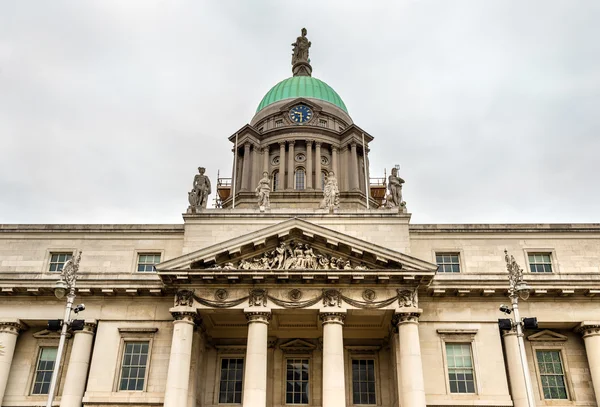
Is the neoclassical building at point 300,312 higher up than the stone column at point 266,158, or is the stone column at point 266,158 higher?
the stone column at point 266,158

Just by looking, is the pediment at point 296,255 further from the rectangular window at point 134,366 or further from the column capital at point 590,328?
the column capital at point 590,328

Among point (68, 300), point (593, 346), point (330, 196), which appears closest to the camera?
point (68, 300)

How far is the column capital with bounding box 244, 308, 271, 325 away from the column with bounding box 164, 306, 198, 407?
8.66 feet

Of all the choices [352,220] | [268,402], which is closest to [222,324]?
[268,402]

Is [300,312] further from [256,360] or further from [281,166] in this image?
[281,166]

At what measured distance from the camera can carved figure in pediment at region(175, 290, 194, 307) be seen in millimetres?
28375

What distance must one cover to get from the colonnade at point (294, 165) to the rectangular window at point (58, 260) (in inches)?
653

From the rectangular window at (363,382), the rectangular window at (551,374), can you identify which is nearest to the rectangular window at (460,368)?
the rectangular window at (551,374)

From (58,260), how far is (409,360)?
20.6 meters

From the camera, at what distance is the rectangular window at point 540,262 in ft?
108

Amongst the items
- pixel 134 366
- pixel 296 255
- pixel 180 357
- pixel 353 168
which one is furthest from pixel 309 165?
pixel 180 357

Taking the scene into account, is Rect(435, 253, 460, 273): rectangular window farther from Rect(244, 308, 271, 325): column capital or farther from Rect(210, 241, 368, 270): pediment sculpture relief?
Rect(244, 308, 271, 325): column capital

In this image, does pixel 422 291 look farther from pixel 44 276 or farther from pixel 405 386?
pixel 44 276

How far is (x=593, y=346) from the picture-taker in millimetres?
29359
